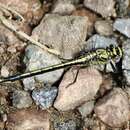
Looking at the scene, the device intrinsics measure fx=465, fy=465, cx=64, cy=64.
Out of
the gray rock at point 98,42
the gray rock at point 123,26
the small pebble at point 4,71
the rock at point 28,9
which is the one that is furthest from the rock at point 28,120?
the gray rock at point 123,26

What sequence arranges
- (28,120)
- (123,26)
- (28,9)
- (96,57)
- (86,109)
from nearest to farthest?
(28,120), (86,109), (96,57), (123,26), (28,9)

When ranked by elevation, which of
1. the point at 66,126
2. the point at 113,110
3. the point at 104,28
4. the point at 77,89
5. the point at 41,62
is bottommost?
the point at 66,126

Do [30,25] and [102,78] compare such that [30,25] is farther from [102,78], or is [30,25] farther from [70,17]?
[102,78]

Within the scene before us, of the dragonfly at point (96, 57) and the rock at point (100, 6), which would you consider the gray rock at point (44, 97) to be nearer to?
the dragonfly at point (96, 57)

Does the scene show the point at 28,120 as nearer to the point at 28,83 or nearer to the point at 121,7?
the point at 28,83

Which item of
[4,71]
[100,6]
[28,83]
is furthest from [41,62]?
[100,6]

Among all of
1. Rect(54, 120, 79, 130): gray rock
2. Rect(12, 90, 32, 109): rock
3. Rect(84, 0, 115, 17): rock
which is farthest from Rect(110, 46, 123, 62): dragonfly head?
Rect(12, 90, 32, 109): rock
